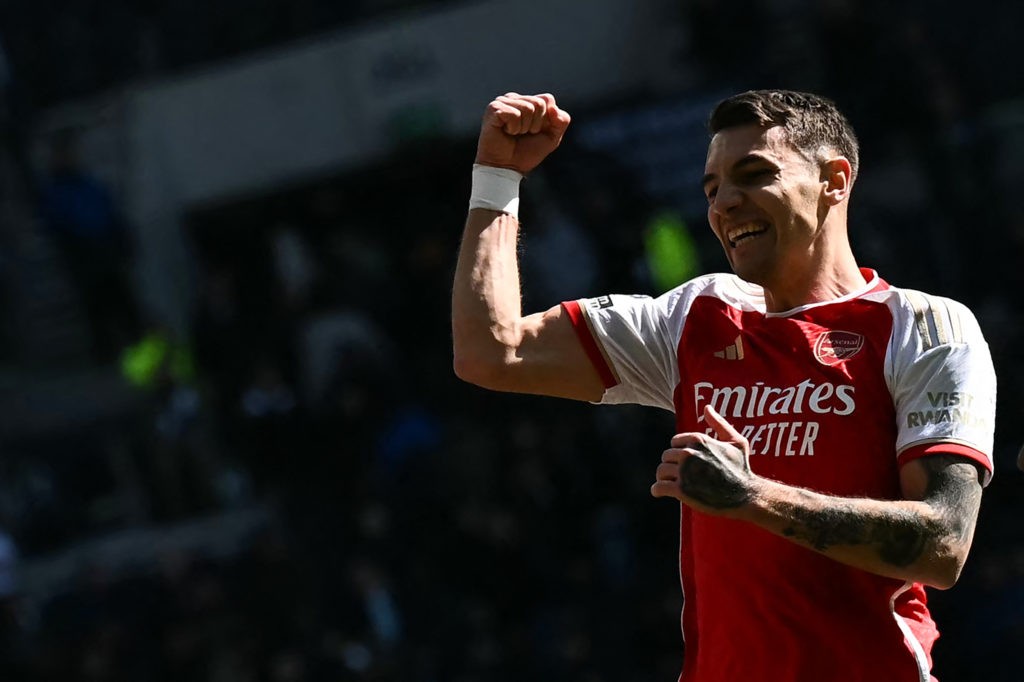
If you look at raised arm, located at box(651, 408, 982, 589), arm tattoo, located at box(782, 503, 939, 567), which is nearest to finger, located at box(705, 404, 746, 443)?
raised arm, located at box(651, 408, 982, 589)

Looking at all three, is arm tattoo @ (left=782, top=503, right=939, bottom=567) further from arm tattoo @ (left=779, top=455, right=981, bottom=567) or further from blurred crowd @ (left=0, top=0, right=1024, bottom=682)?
blurred crowd @ (left=0, top=0, right=1024, bottom=682)

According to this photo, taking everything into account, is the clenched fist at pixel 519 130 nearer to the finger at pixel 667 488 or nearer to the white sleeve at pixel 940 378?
the white sleeve at pixel 940 378

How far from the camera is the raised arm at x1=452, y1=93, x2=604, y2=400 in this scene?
4379mm

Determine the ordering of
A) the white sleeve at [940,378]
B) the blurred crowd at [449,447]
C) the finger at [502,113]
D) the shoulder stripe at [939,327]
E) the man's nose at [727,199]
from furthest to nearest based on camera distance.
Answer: the blurred crowd at [449,447] < the finger at [502,113] < the man's nose at [727,199] < the shoulder stripe at [939,327] < the white sleeve at [940,378]

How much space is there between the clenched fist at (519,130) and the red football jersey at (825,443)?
2.37 ft

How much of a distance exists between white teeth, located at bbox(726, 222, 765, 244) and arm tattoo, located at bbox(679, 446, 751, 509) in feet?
2.92

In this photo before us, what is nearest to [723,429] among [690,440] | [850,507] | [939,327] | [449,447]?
[690,440]

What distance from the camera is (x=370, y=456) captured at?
13.0 meters

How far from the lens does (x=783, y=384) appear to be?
13.4 ft

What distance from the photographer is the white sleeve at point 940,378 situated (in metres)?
3.84

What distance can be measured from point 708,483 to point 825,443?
2.14 ft

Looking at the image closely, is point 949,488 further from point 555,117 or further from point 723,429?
point 555,117

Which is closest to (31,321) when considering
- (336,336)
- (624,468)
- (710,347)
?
(336,336)

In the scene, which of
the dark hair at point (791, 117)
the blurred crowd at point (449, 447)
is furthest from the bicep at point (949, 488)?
the blurred crowd at point (449, 447)
